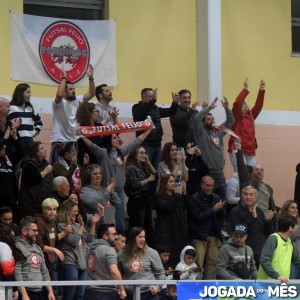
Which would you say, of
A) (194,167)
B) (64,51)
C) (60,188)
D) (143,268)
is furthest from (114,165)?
(64,51)

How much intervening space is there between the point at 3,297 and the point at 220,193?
650cm

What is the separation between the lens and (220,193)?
19031mm

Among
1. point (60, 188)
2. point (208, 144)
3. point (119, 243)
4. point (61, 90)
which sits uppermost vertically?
point (61, 90)

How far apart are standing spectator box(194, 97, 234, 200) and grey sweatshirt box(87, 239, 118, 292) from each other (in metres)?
4.24

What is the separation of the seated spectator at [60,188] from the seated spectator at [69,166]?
0.45 m

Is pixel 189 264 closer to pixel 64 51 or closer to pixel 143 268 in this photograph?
pixel 143 268

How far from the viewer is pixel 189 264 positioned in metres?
16.3

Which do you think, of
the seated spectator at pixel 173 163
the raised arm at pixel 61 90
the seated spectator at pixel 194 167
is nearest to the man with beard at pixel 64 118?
the raised arm at pixel 61 90

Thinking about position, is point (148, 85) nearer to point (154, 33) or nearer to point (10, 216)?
point (154, 33)

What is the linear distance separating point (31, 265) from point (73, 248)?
100 cm

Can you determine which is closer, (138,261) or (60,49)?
(138,261)

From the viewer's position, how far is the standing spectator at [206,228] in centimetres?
1761

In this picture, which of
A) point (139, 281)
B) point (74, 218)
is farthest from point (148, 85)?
point (139, 281)

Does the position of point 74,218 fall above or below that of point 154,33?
below
